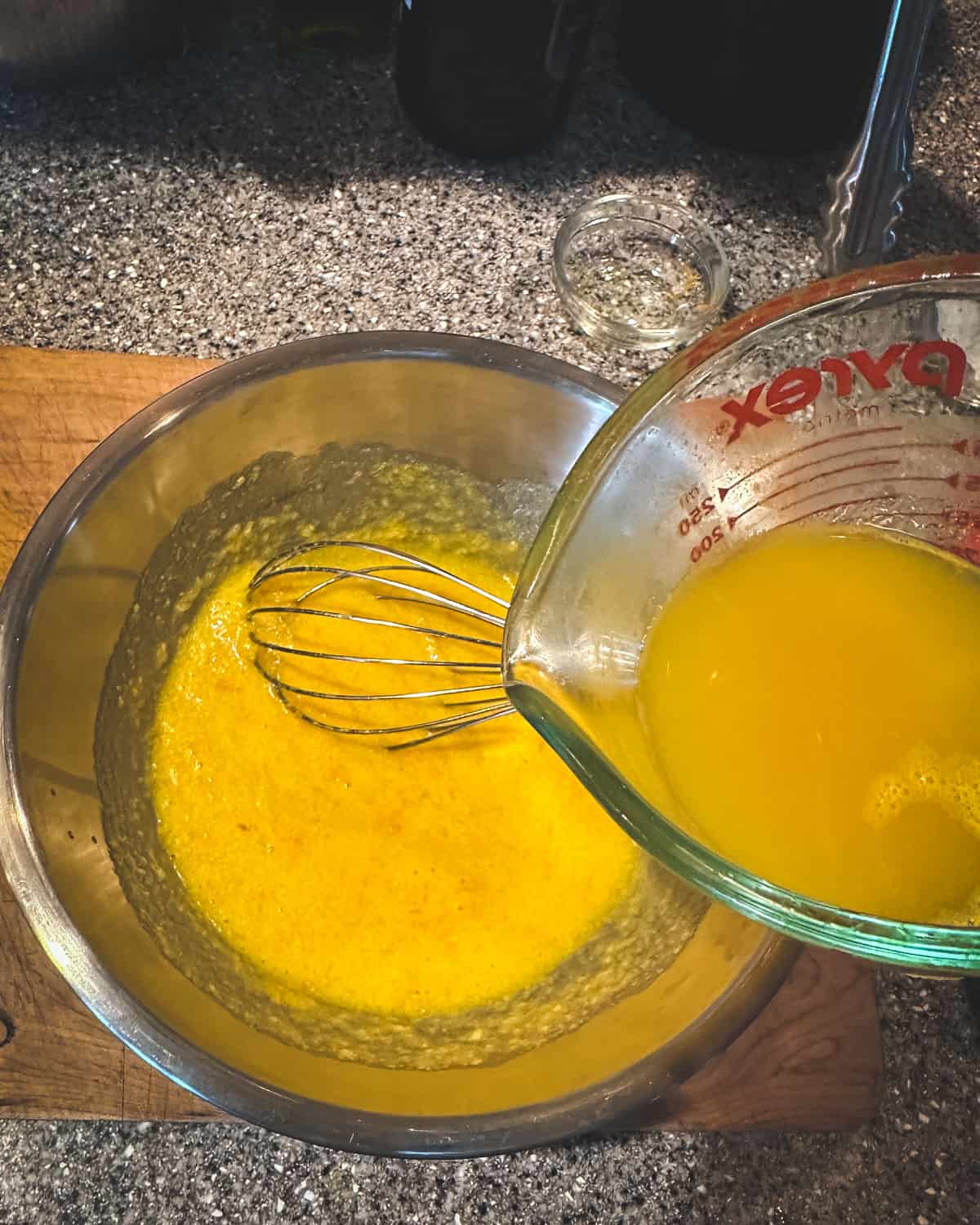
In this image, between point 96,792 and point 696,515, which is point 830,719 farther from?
point 96,792

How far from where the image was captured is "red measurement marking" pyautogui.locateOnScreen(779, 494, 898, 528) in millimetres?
634

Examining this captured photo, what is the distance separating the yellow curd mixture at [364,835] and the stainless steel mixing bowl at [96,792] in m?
0.07

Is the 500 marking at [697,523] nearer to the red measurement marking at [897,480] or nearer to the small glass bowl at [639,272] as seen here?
the red measurement marking at [897,480]

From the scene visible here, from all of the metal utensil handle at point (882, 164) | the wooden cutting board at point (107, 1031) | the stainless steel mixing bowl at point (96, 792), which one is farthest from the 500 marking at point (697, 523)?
the metal utensil handle at point (882, 164)

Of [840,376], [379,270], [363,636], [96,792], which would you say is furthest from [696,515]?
[379,270]

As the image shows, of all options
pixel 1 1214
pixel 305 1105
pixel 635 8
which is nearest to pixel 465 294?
pixel 635 8

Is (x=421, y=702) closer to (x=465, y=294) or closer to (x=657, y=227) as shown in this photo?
(x=465, y=294)

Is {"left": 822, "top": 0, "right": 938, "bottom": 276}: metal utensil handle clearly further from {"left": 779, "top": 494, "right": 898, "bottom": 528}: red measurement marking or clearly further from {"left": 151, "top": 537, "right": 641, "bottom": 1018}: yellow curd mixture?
{"left": 151, "top": 537, "right": 641, "bottom": 1018}: yellow curd mixture

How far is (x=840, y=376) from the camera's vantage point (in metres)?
0.61

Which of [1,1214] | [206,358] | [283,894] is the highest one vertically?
[206,358]

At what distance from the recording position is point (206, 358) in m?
0.93

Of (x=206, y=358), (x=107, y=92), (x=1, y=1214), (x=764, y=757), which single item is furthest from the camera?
(x=107, y=92)

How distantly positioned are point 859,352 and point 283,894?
1.65 ft

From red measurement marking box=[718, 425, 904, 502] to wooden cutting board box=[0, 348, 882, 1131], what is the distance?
352mm
